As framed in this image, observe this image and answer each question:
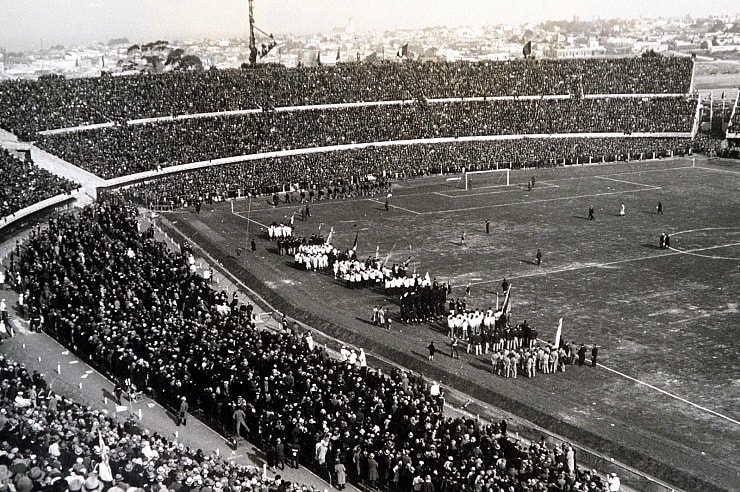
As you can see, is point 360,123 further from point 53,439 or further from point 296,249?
point 53,439

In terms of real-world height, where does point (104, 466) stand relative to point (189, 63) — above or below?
below

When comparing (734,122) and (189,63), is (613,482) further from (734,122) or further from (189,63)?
(189,63)

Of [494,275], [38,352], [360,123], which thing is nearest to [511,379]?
[494,275]

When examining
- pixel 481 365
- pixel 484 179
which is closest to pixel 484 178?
pixel 484 179

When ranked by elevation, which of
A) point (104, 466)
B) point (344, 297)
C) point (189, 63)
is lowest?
point (344, 297)

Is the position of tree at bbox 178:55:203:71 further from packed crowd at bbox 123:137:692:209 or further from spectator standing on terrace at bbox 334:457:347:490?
spectator standing on terrace at bbox 334:457:347:490

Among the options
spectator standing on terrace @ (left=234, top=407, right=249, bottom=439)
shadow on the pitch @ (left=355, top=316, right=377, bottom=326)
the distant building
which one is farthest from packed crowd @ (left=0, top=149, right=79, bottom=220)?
the distant building

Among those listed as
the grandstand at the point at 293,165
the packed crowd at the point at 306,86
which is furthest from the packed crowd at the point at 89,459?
the packed crowd at the point at 306,86
